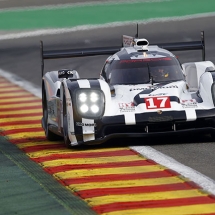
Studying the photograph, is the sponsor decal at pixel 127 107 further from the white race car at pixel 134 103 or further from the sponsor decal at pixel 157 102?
the sponsor decal at pixel 157 102

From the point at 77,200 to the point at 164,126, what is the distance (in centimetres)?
347

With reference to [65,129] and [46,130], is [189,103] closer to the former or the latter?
[65,129]

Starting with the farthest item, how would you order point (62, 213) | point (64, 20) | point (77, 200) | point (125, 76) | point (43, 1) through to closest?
point (43, 1), point (64, 20), point (125, 76), point (77, 200), point (62, 213)

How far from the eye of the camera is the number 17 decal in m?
12.8

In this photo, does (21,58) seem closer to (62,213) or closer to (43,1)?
(43,1)

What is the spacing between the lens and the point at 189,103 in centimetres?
1297

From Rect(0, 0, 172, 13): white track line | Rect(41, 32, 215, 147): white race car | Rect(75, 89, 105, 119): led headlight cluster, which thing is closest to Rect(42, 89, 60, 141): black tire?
Rect(41, 32, 215, 147): white race car

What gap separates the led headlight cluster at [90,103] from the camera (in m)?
12.9

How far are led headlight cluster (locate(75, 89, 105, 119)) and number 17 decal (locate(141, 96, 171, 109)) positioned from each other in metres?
0.59

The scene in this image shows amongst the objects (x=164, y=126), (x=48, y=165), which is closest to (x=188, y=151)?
(x=164, y=126)

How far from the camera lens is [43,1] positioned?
35156 millimetres

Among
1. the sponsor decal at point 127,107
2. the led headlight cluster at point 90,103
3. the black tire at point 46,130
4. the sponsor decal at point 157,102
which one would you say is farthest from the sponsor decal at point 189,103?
the black tire at point 46,130

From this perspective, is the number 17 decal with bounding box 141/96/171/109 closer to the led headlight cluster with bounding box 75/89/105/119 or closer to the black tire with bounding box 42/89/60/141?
the led headlight cluster with bounding box 75/89/105/119

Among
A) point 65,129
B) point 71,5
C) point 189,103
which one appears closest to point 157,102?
point 189,103
